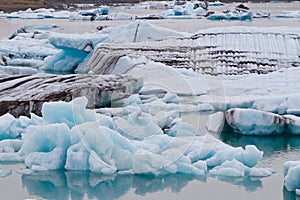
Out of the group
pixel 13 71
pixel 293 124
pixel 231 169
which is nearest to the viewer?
pixel 231 169

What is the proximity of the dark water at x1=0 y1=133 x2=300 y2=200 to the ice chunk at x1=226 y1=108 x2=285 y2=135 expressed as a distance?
923 millimetres

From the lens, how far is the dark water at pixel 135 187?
4363 mm

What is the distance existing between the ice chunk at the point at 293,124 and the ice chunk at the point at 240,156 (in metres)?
1.11

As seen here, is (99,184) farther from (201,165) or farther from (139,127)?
(139,127)

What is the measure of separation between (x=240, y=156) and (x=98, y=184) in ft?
3.52

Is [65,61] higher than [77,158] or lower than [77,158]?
lower

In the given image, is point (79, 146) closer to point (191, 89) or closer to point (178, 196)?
point (178, 196)

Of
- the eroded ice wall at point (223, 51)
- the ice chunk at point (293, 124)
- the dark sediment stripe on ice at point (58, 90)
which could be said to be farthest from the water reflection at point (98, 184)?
the eroded ice wall at point (223, 51)

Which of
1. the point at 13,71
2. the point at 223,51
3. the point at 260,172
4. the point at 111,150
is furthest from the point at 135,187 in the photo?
the point at 223,51

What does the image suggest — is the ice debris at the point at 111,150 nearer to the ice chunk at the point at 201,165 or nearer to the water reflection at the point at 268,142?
the ice chunk at the point at 201,165

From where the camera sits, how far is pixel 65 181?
183 inches

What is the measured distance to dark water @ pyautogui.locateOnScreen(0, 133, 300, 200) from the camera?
4363 millimetres

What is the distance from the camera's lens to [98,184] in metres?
4.59

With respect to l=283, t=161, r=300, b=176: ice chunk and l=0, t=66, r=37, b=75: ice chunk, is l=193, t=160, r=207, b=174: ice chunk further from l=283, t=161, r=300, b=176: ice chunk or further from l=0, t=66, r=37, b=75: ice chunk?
l=0, t=66, r=37, b=75: ice chunk
